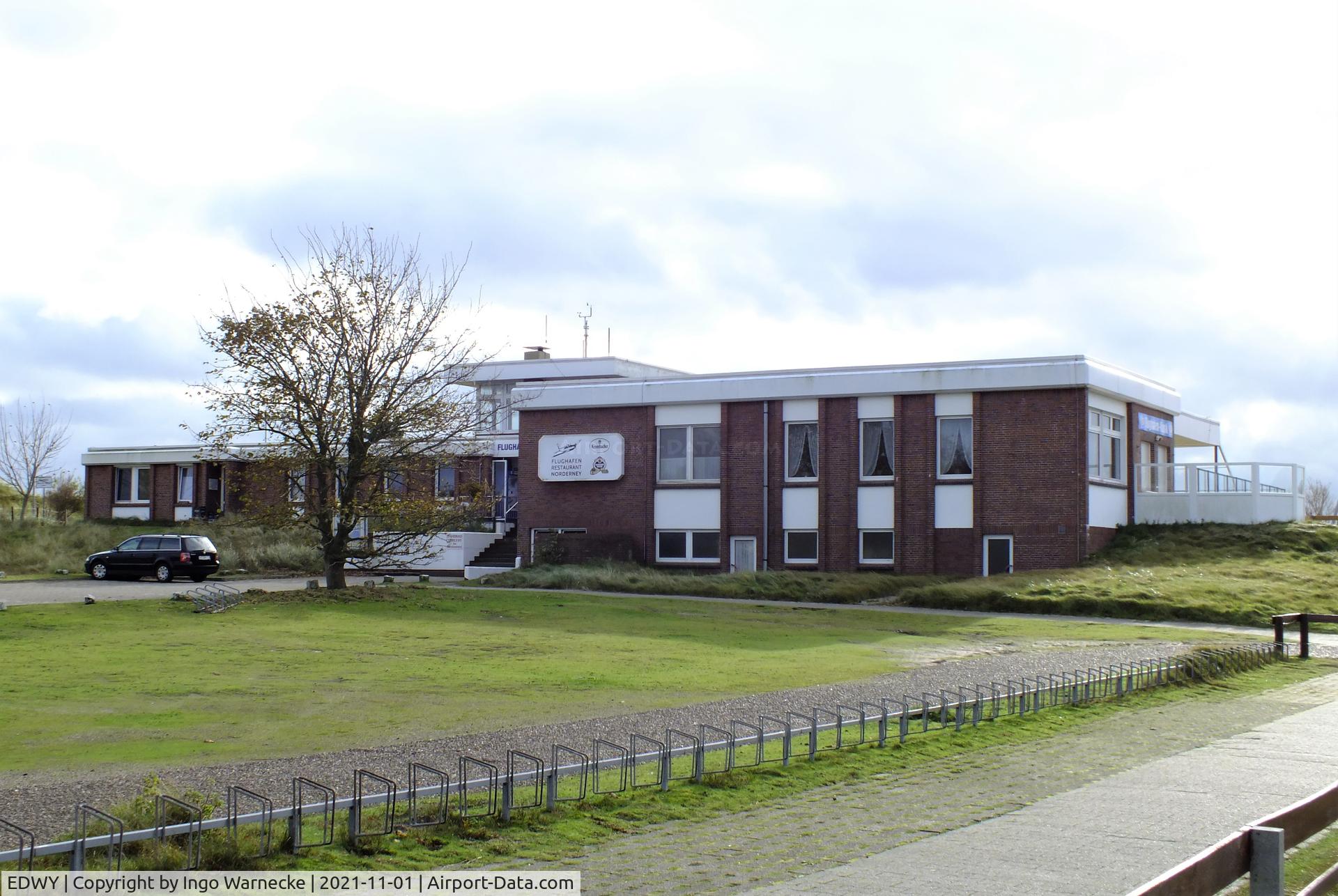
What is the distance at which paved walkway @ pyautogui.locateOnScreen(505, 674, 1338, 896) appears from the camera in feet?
23.1

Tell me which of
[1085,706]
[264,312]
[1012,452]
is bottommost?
[1085,706]

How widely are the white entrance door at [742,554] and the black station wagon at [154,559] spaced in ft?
49.9

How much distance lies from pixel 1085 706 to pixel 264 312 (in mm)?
18605

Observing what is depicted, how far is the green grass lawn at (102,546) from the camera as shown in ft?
137

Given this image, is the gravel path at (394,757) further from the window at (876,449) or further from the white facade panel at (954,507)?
the window at (876,449)

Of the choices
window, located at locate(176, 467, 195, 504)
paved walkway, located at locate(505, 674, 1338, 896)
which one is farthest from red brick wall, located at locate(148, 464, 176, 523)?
paved walkway, located at locate(505, 674, 1338, 896)

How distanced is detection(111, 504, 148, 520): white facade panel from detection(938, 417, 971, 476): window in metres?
38.5

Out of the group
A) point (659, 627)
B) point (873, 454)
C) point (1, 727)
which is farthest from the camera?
point (873, 454)

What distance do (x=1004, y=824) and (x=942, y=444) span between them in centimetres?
2926

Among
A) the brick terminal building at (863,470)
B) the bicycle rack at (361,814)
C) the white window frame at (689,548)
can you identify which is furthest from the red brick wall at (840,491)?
the bicycle rack at (361,814)

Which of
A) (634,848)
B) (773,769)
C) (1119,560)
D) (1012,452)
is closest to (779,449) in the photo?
(1012,452)

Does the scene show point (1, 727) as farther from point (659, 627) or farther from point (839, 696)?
point (659, 627)

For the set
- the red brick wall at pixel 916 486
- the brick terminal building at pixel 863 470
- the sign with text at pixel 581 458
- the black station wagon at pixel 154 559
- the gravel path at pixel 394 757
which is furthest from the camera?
the sign with text at pixel 581 458

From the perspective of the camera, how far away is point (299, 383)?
27.0 meters
